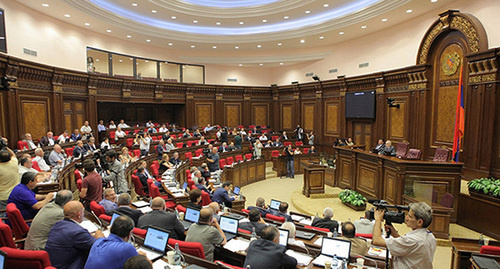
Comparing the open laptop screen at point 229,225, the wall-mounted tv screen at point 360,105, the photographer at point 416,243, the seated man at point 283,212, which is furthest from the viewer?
the wall-mounted tv screen at point 360,105

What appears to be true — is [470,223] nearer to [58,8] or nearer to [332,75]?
[332,75]

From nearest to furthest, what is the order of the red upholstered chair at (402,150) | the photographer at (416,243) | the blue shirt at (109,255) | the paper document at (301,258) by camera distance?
the blue shirt at (109,255) → the photographer at (416,243) → the paper document at (301,258) → the red upholstered chair at (402,150)

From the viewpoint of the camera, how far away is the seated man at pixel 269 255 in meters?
2.71

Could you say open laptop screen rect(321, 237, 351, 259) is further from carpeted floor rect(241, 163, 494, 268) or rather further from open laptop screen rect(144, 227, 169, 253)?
carpeted floor rect(241, 163, 494, 268)

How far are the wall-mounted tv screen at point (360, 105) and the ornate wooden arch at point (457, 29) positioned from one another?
2.77 m

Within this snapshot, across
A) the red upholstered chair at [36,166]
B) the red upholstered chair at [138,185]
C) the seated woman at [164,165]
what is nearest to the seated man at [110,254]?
the red upholstered chair at [138,185]

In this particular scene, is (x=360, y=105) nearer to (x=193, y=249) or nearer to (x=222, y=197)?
(x=222, y=197)

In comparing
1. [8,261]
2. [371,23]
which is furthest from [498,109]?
[8,261]

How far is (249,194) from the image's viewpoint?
380 inches

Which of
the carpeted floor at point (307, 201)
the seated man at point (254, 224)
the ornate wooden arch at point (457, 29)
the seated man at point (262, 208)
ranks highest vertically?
the ornate wooden arch at point (457, 29)

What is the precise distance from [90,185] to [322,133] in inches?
525

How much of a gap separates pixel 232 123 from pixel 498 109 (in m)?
13.3

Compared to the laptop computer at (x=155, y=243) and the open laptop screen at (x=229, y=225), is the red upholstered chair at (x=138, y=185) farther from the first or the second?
the laptop computer at (x=155, y=243)

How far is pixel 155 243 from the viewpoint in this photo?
310cm
